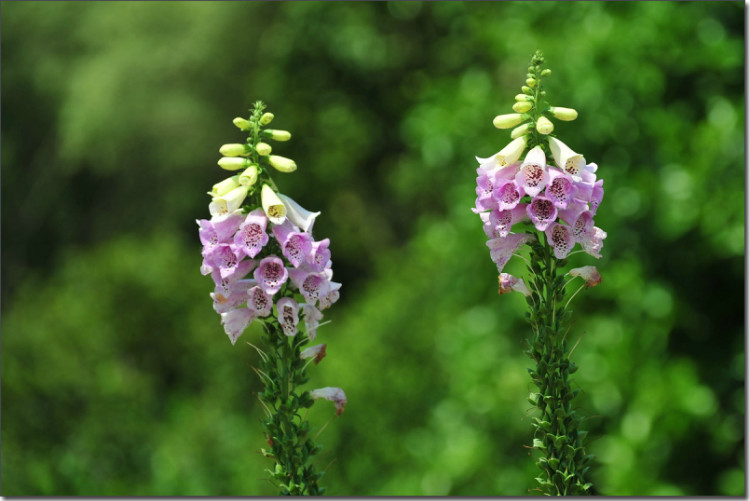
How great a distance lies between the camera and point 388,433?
7.35m

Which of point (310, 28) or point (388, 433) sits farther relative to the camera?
point (310, 28)

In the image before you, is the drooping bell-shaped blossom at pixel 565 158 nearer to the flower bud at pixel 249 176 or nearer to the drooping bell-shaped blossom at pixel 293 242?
the drooping bell-shaped blossom at pixel 293 242

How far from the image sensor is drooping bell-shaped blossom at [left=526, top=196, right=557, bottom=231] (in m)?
2.21

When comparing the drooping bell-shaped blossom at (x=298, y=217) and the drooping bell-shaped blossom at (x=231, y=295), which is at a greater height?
the drooping bell-shaped blossom at (x=298, y=217)

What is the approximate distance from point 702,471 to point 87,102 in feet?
32.1

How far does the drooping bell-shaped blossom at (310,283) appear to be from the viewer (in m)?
2.32

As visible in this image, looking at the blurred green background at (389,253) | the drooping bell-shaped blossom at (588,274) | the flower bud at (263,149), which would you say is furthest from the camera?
the blurred green background at (389,253)

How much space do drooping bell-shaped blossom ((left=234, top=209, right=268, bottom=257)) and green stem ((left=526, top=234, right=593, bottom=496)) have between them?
2.26 ft

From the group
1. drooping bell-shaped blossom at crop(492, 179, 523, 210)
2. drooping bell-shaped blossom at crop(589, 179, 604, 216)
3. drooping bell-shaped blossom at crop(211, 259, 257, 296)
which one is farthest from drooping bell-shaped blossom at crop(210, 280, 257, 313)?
drooping bell-shaped blossom at crop(589, 179, 604, 216)

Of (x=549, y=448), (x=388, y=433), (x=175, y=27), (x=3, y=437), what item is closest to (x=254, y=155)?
(x=549, y=448)

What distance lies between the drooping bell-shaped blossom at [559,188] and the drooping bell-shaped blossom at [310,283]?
600 mm

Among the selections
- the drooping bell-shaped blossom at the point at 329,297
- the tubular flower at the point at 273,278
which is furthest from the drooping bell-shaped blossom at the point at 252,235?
the drooping bell-shaped blossom at the point at 329,297

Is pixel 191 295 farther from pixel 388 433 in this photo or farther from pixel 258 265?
pixel 258 265

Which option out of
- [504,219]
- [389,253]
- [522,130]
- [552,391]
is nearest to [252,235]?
[504,219]
